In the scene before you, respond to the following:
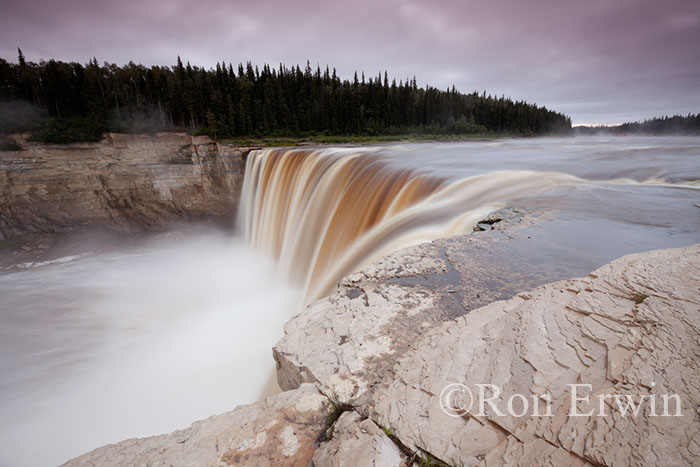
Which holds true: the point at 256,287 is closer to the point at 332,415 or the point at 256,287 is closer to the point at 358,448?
the point at 332,415

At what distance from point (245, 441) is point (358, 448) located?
62 cm

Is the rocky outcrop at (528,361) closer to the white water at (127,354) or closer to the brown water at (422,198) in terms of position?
the brown water at (422,198)

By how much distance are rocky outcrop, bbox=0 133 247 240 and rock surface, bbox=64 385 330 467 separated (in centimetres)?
1801

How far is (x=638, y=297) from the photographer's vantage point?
5.94 ft

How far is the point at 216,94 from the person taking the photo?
102ft

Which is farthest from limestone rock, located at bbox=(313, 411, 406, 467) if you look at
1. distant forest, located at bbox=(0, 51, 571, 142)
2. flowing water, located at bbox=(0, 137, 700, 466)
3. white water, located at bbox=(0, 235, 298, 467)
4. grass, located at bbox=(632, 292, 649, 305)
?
distant forest, located at bbox=(0, 51, 571, 142)

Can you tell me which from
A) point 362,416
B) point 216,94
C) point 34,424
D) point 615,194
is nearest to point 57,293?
point 34,424

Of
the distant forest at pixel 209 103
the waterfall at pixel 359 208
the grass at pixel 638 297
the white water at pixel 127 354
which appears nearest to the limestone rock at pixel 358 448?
the grass at pixel 638 297

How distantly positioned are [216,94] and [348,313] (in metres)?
35.5

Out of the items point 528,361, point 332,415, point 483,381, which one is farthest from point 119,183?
point 528,361

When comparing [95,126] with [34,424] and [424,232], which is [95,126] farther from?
[424,232]

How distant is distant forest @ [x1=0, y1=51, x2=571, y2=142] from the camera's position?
21547mm

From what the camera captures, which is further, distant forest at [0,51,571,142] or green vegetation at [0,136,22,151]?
distant forest at [0,51,571,142]

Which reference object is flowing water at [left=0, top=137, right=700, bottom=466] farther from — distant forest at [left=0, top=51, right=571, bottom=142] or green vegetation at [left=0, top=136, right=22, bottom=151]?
distant forest at [left=0, top=51, right=571, bottom=142]
